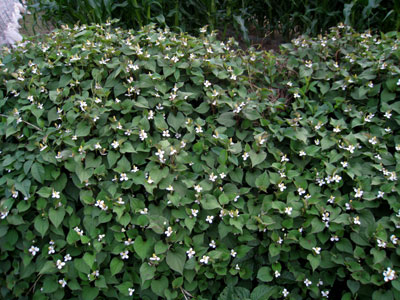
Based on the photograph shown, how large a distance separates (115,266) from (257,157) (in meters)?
1.01

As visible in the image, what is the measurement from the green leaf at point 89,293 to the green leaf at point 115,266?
156 mm

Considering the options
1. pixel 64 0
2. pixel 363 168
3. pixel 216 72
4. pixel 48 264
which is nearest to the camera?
pixel 48 264

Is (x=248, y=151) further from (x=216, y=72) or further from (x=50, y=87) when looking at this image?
(x=50, y=87)

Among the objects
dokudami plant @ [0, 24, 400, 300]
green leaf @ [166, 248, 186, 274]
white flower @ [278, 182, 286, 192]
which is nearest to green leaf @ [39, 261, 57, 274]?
dokudami plant @ [0, 24, 400, 300]

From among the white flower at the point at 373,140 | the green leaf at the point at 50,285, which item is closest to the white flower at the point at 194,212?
the green leaf at the point at 50,285

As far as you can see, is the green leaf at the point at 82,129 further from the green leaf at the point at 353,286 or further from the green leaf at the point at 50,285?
the green leaf at the point at 353,286

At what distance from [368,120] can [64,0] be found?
3548 mm

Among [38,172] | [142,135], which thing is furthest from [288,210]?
[38,172]

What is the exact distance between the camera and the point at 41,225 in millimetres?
2068

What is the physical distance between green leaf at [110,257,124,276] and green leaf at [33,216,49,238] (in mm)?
412

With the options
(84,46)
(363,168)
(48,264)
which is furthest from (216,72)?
(48,264)

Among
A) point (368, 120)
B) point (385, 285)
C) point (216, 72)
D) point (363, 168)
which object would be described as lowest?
point (385, 285)

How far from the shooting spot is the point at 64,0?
423 cm

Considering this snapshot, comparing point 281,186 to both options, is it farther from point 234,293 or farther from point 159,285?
point 159,285
